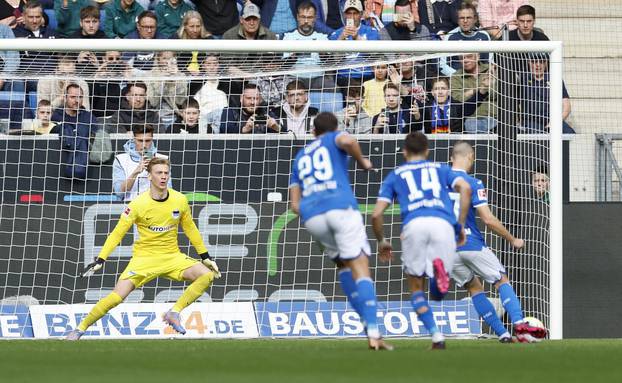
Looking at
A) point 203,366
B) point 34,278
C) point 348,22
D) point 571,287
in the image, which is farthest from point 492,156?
point 203,366

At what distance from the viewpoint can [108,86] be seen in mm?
16422

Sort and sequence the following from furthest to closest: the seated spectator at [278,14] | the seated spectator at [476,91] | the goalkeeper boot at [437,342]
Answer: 1. the seated spectator at [278,14]
2. the seated spectator at [476,91]
3. the goalkeeper boot at [437,342]

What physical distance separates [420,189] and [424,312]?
1.04 m

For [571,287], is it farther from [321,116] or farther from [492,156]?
[321,116]

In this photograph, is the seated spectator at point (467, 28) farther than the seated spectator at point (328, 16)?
No

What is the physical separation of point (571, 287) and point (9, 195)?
22.8 feet

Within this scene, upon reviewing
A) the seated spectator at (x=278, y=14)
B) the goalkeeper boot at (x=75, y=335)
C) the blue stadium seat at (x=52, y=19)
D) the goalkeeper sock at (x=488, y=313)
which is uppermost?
the seated spectator at (x=278, y=14)

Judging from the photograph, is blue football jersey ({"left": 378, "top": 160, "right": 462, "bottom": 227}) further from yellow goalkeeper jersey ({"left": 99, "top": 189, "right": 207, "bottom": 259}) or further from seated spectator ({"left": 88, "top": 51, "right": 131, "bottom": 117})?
seated spectator ({"left": 88, "top": 51, "right": 131, "bottom": 117})

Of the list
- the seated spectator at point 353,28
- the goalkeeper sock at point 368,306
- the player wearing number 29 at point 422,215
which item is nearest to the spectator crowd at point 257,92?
the seated spectator at point 353,28

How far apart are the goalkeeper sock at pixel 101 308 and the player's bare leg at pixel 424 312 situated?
13.9 ft

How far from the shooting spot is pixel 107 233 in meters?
15.9

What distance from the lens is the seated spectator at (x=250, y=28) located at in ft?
58.5

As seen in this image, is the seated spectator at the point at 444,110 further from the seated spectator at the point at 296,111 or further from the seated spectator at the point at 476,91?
the seated spectator at the point at 296,111

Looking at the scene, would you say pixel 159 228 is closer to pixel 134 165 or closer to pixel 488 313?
pixel 134 165
